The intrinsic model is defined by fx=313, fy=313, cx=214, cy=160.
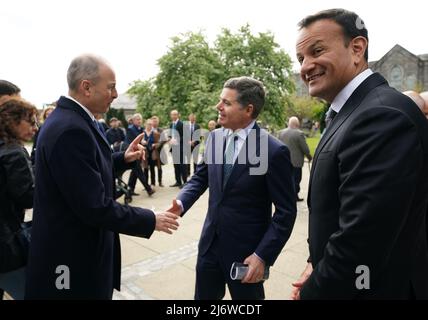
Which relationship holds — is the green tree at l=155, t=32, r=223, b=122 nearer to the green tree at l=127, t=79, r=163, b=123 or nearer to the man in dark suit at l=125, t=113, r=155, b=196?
the green tree at l=127, t=79, r=163, b=123

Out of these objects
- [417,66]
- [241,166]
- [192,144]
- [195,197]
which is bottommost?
[192,144]

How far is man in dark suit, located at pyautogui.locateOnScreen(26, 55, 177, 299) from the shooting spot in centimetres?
180

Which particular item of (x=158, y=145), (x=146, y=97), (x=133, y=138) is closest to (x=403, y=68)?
(x=146, y=97)

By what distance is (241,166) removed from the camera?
2.32m

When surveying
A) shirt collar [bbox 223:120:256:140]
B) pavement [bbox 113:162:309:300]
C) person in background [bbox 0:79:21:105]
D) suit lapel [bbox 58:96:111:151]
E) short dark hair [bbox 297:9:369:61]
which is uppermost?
short dark hair [bbox 297:9:369:61]

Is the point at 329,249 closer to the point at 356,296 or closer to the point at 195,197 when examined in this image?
the point at 356,296

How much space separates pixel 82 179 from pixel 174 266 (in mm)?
2864

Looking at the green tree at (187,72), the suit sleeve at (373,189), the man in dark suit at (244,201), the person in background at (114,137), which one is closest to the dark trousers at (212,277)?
the man in dark suit at (244,201)

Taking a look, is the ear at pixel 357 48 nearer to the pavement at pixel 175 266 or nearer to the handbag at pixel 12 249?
the handbag at pixel 12 249

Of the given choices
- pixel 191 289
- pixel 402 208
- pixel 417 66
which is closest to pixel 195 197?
pixel 191 289

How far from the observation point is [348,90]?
149cm

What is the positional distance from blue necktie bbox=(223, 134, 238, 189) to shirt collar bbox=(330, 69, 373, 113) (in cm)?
99

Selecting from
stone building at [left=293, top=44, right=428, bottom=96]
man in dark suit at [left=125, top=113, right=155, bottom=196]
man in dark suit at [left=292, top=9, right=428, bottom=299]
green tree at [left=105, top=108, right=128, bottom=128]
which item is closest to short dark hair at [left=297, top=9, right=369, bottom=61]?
man in dark suit at [left=292, top=9, right=428, bottom=299]
